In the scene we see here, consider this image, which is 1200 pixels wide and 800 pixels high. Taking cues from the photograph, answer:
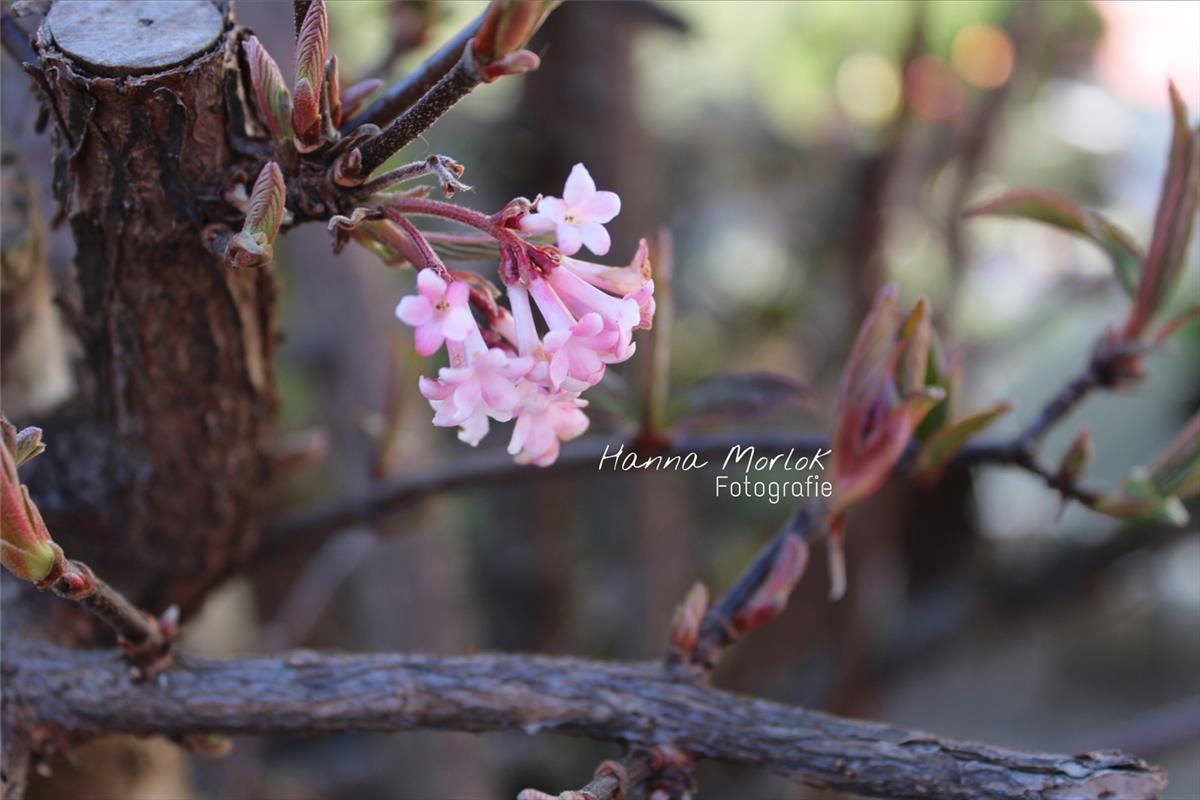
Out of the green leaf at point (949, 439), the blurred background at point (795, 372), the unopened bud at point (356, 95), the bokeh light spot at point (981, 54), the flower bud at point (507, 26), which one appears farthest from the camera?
the bokeh light spot at point (981, 54)

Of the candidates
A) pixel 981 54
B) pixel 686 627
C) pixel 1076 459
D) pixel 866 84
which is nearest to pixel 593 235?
pixel 686 627

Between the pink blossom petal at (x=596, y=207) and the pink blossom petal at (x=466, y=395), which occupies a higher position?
the pink blossom petal at (x=596, y=207)

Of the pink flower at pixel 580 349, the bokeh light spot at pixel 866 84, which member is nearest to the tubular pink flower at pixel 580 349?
the pink flower at pixel 580 349

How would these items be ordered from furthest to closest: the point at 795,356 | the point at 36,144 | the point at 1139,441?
the point at 795,356 < the point at 1139,441 < the point at 36,144

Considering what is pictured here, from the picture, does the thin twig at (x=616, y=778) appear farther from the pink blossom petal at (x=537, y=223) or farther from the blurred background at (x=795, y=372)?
the blurred background at (x=795, y=372)

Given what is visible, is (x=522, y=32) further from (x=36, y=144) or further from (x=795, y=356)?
(x=795, y=356)

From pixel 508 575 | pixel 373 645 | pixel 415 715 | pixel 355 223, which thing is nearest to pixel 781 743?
pixel 415 715

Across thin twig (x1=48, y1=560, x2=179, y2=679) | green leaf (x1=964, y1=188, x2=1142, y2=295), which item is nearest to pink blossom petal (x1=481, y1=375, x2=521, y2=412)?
thin twig (x1=48, y1=560, x2=179, y2=679)
